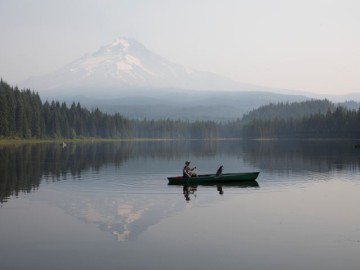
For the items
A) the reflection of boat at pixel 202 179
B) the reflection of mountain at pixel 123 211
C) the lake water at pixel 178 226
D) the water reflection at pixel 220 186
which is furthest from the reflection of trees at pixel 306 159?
the reflection of mountain at pixel 123 211

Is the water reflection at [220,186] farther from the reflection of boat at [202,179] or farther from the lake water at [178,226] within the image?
the reflection of boat at [202,179]

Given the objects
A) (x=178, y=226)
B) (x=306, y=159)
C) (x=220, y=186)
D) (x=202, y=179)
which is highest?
(x=306, y=159)

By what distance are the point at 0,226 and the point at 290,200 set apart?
21.9 meters

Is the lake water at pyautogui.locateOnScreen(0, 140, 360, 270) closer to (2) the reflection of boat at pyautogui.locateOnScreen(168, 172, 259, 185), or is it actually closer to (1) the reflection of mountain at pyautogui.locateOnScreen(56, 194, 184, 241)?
(1) the reflection of mountain at pyautogui.locateOnScreen(56, 194, 184, 241)

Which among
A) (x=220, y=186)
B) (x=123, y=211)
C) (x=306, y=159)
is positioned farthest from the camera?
(x=306, y=159)

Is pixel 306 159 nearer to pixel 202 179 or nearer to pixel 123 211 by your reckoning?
pixel 202 179

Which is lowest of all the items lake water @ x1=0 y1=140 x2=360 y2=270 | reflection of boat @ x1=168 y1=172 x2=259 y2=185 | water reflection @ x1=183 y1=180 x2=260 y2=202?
lake water @ x1=0 y1=140 x2=360 y2=270

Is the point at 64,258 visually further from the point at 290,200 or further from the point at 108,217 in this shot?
the point at 290,200

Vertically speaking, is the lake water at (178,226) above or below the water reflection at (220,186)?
below

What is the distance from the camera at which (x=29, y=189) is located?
45.1 m

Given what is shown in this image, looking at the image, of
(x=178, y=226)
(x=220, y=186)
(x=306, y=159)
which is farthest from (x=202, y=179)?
(x=306, y=159)

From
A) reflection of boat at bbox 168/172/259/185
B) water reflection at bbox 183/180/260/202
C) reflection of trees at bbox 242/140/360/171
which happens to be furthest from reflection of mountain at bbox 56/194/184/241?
reflection of trees at bbox 242/140/360/171

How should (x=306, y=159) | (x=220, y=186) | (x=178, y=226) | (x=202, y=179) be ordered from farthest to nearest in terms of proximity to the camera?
(x=306, y=159) → (x=202, y=179) → (x=220, y=186) → (x=178, y=226)

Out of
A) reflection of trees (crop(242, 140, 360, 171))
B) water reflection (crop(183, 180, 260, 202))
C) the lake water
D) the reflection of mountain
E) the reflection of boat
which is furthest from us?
reflection of trees (crop(242, 140, 360, 171))
